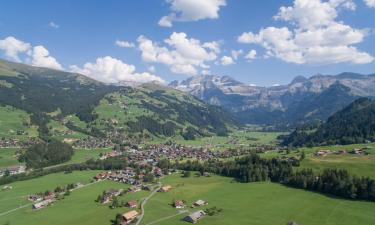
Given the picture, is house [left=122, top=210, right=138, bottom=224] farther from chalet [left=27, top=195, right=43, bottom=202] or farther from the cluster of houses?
chalet [left=27, top=195, right=43, bottom=202]

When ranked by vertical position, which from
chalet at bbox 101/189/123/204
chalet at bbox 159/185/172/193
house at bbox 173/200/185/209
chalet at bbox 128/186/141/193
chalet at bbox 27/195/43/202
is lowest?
chalet at bbox 27/195/43/202

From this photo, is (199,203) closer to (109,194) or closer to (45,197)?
(109,194)

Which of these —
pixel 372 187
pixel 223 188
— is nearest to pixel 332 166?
pixel 372 187

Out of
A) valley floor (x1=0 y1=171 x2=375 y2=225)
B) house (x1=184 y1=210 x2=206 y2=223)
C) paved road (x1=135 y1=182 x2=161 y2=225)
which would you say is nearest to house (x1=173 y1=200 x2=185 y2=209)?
valley floor (x1=0 y1=171 x2=375 y2=225)

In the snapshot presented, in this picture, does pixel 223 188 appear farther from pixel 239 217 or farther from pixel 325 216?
pixel 325 216

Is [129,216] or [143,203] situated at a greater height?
[129,216]

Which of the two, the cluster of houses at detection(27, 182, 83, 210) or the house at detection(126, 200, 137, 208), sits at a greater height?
the house at detection(126, 200, 137, 208)

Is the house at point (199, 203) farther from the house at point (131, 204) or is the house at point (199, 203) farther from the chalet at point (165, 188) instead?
the chalet at point (165, 188)

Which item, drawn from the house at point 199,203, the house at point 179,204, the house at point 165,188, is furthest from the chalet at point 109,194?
the house at point 199,203

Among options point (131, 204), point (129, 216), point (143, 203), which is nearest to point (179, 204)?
point (143, 203)
